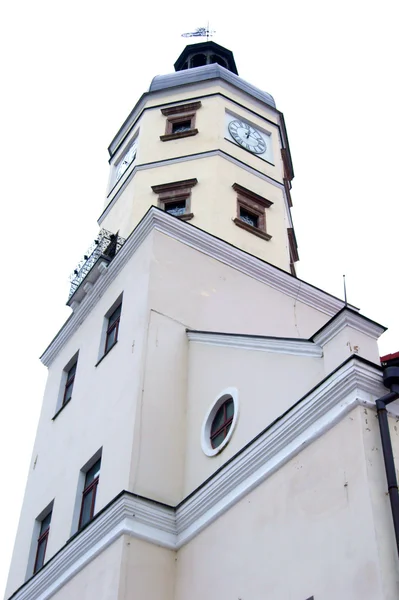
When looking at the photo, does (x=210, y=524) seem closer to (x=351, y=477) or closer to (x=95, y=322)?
(x=351, y=477)

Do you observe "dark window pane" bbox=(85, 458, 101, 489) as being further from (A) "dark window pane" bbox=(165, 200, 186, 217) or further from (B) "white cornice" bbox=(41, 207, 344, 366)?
(A) "dark window pane" bbox=(165, 200, 186, 217)

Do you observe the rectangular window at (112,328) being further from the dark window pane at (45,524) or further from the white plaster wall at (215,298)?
the dark window pane at (45,524)

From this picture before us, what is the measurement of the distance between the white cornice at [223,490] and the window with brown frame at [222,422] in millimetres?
1114

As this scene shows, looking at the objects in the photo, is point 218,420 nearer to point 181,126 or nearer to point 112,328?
point 112,328

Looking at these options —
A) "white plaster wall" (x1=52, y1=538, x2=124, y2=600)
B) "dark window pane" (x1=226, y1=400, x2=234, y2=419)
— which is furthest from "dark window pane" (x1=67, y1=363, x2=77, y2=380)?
"white plaster wall" (x1=52, y1=538, x2=124, y2=600)

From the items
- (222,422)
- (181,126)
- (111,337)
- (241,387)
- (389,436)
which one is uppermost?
(181,126)

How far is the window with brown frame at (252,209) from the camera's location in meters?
21.0

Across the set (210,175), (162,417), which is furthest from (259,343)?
(210,175)

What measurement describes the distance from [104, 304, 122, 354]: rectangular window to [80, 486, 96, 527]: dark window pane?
3.10 metres

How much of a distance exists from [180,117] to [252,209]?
4179 millimetres

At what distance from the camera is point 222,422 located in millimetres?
13703

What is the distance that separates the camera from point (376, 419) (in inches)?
401

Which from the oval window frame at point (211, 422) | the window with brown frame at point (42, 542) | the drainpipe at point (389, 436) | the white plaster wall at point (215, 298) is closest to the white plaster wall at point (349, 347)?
the drainpipe at point (389, 436)

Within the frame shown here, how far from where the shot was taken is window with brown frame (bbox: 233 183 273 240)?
21.0 meters
